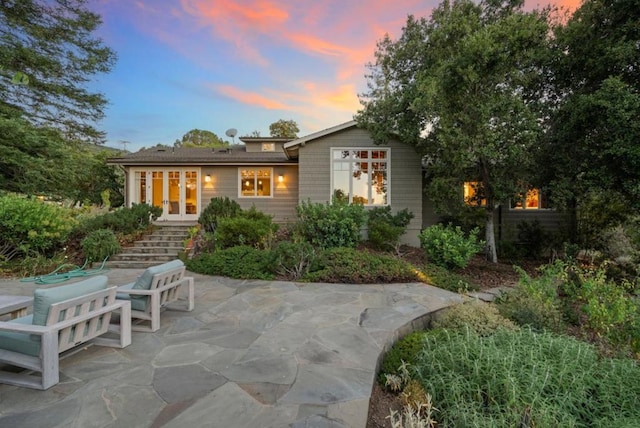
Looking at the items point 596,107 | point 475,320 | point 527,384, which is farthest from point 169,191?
point 596,107

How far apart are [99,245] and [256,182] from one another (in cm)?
577

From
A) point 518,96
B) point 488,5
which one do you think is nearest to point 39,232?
point 518,96

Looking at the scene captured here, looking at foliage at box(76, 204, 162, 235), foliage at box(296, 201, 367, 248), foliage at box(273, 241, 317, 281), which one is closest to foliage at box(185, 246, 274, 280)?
foliage at box(273, 241, 317, 281)

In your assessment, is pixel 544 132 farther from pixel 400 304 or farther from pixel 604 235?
pixel 400 304

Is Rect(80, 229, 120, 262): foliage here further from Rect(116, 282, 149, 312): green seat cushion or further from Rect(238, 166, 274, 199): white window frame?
Rect(116, 282, 149, 312): green seat cushion

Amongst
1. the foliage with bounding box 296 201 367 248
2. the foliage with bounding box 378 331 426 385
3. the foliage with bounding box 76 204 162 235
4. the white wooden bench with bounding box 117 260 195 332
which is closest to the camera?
the foliage with bounding box 378 331 426 385

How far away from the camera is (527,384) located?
2.26m

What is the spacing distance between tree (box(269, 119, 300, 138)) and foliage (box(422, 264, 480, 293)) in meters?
25.7

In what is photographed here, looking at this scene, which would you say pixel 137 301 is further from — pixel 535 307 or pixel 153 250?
pixel 153 250

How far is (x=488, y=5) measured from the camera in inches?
319

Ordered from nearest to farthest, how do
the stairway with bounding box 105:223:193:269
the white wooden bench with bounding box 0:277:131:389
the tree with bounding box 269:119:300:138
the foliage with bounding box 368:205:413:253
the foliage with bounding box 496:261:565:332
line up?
the white wooden bench with bounding box 0:277:131:389, the foliage with bounding box 496:261:565:332, the stairway with bounding box 105:223:193:269, the foliage with bounding box 368:205:413:253, the tree with bounding box 269:119:300:138

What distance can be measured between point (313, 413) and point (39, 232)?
28.6 feet

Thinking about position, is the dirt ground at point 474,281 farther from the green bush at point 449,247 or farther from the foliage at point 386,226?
the foliage at point 386,226

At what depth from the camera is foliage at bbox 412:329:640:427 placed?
2043 mm
